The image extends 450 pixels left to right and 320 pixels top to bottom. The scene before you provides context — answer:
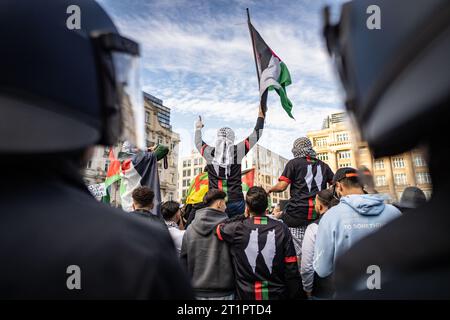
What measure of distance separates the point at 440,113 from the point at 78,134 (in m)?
0.99

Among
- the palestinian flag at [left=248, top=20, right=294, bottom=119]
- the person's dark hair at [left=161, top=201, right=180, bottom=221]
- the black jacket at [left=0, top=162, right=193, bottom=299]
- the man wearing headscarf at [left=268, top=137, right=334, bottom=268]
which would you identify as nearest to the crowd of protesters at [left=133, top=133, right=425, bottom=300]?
the man wearing headscarf at [left=268, top=137, right=334, bottom=268]

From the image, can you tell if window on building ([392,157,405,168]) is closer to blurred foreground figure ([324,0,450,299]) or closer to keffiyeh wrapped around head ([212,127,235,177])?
blurred foreground figure ([324,0,450,299])

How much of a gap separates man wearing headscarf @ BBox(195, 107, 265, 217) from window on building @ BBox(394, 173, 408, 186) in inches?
162

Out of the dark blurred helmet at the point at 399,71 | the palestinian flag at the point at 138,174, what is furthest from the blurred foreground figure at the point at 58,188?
the palestinian flag at the point at 138,174

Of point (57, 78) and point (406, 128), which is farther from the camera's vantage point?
point (57, 78)

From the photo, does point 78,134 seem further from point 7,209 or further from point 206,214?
point 206,214

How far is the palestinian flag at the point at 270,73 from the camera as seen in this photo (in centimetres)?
633

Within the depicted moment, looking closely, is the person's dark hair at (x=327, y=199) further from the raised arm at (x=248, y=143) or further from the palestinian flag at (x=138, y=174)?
the palestinian flag at (x=138, y=174)

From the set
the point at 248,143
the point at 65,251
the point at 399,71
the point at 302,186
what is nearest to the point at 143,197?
the point at 248,143

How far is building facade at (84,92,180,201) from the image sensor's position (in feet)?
6.69

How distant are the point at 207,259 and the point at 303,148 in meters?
2.48

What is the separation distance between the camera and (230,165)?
215 inches

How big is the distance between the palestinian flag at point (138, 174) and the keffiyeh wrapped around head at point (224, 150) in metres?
1.13

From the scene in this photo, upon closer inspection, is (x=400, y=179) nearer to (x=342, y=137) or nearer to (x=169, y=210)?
(x=342, y=137)
